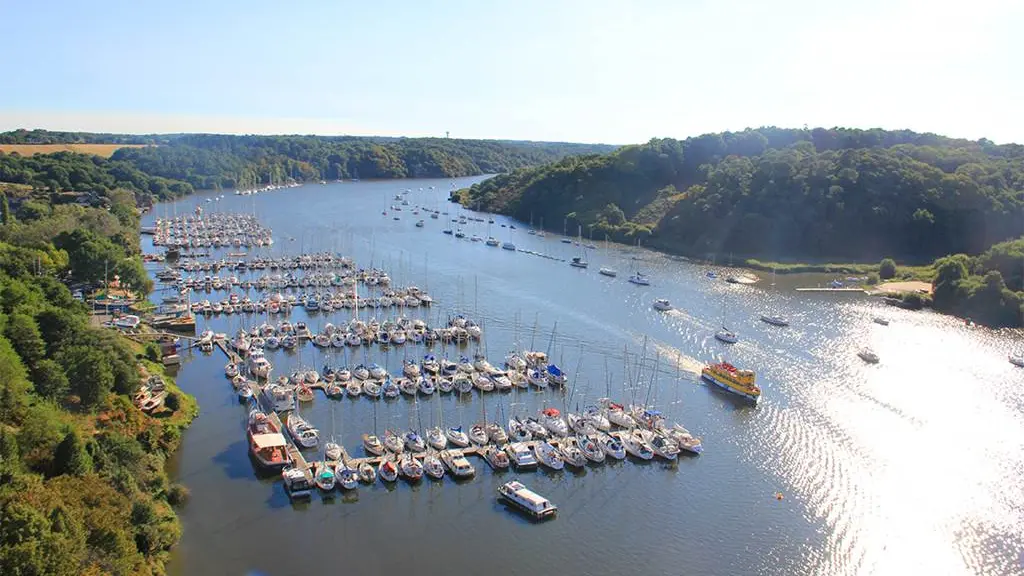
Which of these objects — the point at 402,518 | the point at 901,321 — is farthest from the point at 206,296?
the point at 901,321

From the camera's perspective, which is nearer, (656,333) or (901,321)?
(656,333)

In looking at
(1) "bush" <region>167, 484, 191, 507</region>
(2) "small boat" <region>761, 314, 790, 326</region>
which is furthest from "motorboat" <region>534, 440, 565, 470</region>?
(2) "small boat" <region>761, 314, 790, 326</region>

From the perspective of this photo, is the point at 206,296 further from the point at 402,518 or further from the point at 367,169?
the point at 367,169

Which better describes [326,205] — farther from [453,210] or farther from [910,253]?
[910,253]

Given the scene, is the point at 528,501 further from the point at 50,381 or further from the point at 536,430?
the point at 50,381

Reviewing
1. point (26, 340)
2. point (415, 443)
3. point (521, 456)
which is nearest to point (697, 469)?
point (521, 456)

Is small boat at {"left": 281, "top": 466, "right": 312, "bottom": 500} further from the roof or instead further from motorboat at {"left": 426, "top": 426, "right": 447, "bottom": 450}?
motorboat at {"left": 426, "top": 426, "right": 447, "bottom": 450}

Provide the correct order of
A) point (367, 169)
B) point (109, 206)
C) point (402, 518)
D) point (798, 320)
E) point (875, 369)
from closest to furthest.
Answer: point (402, 518) → point (875, 369) → point (798, 320) → point (109, 206) → point (367, 169)

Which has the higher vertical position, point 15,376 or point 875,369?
point 15,376

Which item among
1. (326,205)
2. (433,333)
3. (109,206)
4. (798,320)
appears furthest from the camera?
(326,205)
